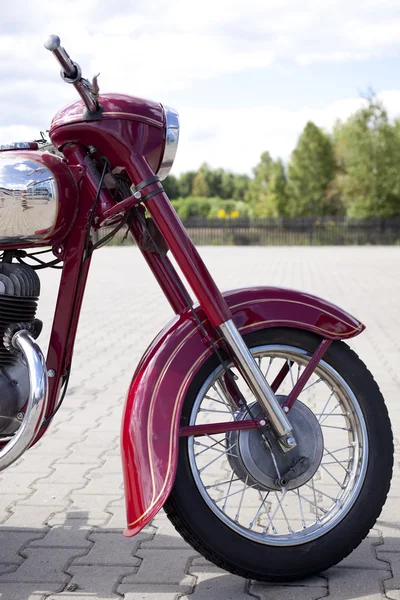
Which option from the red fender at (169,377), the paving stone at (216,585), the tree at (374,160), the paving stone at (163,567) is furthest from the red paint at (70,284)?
the tree at (374,160)

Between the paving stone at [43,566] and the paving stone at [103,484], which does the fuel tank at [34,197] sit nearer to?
the paving stone at [43,566]

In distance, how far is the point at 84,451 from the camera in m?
4.42

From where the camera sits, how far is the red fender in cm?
254

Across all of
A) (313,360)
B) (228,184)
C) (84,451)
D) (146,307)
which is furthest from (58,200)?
(228,184)

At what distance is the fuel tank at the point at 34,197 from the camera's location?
8.52 ft

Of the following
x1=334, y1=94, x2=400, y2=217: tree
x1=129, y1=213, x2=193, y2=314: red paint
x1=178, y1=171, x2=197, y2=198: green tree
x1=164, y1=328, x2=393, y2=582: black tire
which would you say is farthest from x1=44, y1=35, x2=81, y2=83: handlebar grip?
x1=178, y1=171, x2=197, y2=198: green tree

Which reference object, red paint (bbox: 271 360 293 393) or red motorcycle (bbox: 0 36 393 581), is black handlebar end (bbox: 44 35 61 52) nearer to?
red motorcycle (bbox: 0 36 393 581)

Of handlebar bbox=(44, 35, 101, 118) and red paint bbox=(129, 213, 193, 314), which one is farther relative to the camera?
red paint bbox=(129, 213, 193, 314)

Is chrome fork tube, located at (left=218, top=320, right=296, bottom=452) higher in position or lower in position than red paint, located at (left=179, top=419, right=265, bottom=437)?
higher

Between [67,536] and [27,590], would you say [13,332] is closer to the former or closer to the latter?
[27,590]

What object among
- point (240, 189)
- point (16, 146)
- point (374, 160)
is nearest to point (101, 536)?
point (16, 146)

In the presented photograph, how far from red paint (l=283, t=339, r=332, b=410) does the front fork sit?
156 millimetres

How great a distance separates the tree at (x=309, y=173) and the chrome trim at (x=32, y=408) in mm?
44764

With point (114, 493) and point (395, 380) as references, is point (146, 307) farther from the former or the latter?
point (114, 493)
